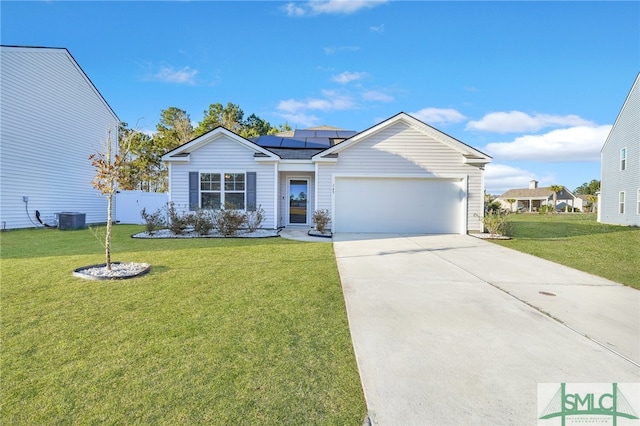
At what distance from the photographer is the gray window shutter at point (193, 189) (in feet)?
38.7

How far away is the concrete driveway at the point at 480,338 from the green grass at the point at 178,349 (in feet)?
1.04

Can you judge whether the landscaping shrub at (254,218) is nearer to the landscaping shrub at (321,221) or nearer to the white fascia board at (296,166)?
the white fascia board at (296,166)

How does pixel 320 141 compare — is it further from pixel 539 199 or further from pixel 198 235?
pixel 539 199

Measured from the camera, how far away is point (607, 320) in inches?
140

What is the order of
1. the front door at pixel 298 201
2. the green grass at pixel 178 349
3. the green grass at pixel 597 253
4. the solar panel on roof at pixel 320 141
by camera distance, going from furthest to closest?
the solar panel on roof at pixel 320 141 → the front door at pixel 298 201 → the green grass at pixel 597 253 → the green grass at pixel 178 349

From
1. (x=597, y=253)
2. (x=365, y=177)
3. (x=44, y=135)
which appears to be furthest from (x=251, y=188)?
(x=597, y=253)

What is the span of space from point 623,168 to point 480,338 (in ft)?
73.4

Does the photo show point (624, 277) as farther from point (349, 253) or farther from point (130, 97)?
point (130, 97)

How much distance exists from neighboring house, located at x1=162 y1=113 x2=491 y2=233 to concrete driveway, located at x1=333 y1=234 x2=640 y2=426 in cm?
590

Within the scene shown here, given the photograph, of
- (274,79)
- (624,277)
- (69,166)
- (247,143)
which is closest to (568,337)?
(624,277)

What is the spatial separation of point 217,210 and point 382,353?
10318mm

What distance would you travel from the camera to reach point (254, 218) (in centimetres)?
1184

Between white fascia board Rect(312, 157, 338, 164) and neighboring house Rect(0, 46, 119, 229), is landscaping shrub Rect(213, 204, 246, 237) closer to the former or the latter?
white fascia board Rect(312, 157, 338, 164)

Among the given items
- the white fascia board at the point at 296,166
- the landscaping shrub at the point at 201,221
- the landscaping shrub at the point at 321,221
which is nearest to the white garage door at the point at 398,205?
the landscaping shrub at the point at 321,221
